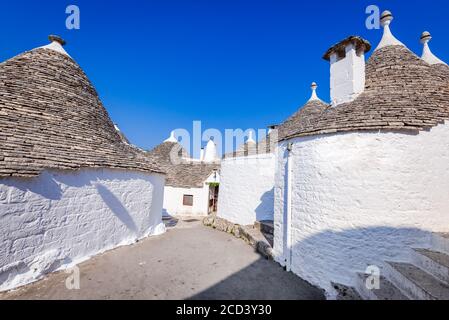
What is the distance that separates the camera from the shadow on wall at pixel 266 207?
12.1m

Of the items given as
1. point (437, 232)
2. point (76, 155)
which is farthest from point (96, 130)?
point (437, 232)

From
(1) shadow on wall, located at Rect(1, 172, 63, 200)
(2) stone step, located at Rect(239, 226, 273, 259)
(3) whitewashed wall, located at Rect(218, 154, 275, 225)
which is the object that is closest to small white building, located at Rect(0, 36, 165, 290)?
A: (1) shadow on wall, located at Rect(1, 172, 63, 200)

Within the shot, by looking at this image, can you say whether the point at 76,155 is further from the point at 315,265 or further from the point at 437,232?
the point at 437,232

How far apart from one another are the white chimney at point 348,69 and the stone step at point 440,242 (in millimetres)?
3816

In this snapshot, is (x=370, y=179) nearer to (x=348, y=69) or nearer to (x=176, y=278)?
(x=348, y=69)

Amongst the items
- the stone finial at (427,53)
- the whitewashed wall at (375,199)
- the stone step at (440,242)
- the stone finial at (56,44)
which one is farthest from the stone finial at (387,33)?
the stone finial at (56,44)

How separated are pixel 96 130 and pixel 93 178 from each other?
2584mm

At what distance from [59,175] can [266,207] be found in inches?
373

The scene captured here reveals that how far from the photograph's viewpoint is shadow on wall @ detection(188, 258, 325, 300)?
504 cm

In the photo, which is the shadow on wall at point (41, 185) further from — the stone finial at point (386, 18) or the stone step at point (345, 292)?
the stone finial at point (386, 18)

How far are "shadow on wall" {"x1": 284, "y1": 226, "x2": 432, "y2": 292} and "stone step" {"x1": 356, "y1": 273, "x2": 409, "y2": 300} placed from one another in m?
0.20

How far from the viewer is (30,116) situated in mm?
6551

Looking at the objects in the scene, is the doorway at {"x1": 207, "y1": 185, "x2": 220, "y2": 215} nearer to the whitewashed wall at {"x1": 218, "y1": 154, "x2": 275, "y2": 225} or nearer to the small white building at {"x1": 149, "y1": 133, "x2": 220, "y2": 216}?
the small white building at {"x1": 149, "y1": 133, "x2": 220, "y2": 216}

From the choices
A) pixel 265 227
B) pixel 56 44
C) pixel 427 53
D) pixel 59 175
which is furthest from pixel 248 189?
pixel 56 44
